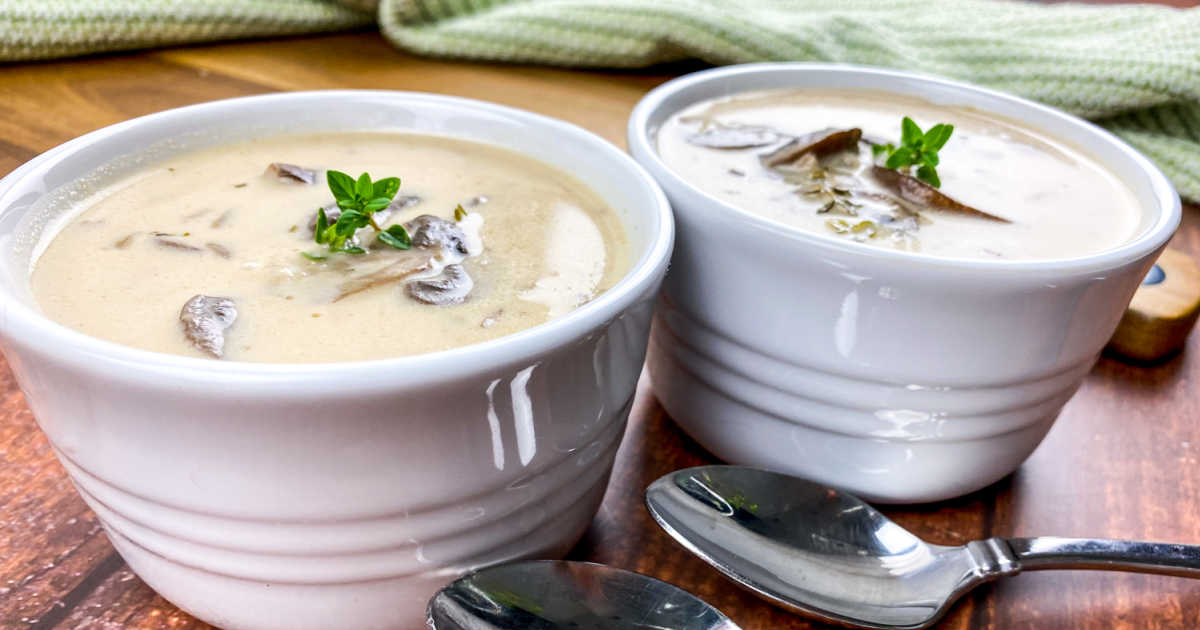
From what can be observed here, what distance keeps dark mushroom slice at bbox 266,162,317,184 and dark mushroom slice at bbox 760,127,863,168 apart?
43cm

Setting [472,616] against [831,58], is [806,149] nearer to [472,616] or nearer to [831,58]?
[472,616]

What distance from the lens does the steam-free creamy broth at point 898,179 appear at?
1.01 m

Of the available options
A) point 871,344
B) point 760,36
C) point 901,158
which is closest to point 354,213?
point 871,344

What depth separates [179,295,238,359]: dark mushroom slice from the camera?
2.46 ft

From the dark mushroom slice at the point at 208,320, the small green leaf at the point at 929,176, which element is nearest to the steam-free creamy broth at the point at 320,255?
the dark mushroom slice at the point at 208,320

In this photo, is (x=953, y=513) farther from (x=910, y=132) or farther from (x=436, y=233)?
(x=436, y=233)

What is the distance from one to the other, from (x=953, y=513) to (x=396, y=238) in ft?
1.81

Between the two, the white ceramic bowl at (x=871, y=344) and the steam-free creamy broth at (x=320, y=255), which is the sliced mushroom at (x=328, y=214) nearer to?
the steam-free creamy broth at (x=320, y=255)

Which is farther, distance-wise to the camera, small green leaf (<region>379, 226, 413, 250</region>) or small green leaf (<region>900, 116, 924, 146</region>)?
small green leaf (<region>900, 116, 924, 146</region>)

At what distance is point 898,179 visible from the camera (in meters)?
1.08

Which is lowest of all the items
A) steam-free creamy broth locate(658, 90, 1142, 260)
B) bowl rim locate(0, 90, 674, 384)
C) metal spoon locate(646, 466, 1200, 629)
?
metal spoon locate(646, 466, 1200, 629)

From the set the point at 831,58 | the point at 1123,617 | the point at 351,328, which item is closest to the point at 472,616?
the point at 351,328

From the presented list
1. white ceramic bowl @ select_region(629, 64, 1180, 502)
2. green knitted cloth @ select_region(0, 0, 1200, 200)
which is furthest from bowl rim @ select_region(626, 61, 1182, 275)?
green knitted cloth @ select_region(0, 0, 1200, 200)

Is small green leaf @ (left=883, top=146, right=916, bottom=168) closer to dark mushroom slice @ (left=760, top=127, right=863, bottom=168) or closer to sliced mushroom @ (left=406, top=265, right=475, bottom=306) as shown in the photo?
dark mushroom slice @ (left=760, top=127, right=863, bottom=168)
